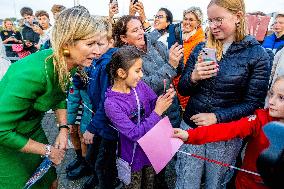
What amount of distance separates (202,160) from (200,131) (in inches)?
15.8

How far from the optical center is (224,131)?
2.12 meters

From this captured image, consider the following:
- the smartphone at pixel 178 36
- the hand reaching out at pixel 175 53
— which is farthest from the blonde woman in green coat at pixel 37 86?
the smartphone at pixel 178 36

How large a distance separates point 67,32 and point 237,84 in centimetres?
120

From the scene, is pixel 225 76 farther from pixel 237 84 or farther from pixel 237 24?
pixel 237 24

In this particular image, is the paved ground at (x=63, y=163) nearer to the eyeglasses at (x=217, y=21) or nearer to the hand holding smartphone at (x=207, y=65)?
the hand holding smartphone at (x=207, y=65)

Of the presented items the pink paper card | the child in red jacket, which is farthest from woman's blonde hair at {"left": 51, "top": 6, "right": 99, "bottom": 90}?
the child in red jacket

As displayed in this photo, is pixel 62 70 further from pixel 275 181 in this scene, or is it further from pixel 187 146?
pixel 275 181

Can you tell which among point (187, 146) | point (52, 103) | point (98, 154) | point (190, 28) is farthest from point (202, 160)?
point (190, 28)

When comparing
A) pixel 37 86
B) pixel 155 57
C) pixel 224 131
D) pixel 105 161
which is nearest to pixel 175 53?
pixel 155 57

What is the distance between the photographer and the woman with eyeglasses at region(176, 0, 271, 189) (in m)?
2.12

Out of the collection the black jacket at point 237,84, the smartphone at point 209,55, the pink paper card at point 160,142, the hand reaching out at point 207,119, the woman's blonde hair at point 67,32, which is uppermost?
the woman's blonde hair at point 67,32

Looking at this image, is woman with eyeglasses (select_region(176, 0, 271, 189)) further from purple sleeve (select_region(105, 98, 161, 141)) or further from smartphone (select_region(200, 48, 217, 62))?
purple sleeve (select_region(105, 98, 161, 141))

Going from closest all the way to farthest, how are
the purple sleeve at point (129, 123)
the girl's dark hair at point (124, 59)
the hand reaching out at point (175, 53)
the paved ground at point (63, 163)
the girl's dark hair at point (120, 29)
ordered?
the purple sleeve at point (129, 123), the girl's dark hair at point (124, 59), the hand reaching out at point (175, 53), the girl's dark hair at point (120, 29), the paved ground at point (63, 163)

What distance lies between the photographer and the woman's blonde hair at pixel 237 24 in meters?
2.12
